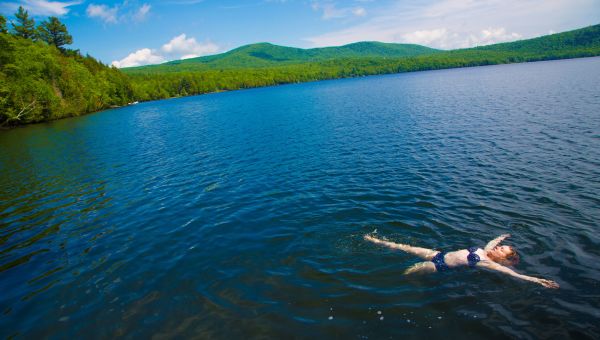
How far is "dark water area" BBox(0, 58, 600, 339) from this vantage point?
10055mm

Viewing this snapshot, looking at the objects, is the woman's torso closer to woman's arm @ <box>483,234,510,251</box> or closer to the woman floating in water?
the woman floating in water

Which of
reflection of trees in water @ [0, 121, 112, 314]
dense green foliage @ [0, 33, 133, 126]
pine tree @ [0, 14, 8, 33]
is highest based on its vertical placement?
pine tree @ [0, 14, 8, 33]

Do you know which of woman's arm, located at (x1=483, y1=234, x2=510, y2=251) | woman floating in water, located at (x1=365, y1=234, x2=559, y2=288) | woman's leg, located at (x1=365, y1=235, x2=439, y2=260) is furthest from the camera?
woman's leg, located at (x1=365, y1=235, x2=439, y2=260)

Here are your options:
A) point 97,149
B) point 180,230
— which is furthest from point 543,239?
point 97,149

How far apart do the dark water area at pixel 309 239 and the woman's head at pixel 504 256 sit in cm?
62

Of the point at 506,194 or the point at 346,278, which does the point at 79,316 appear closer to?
the point at 346,278

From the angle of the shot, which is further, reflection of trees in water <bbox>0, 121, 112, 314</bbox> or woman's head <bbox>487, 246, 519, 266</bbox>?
reflection of trees in water <bbox>0, 121, 112, 314</bbox>

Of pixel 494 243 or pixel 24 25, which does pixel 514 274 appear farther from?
pixel 24 25

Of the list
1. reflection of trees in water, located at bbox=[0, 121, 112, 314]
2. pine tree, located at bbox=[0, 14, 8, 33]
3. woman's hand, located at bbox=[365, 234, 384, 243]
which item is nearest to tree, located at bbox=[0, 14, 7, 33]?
pine tree, located at bbox=[0, 14, 8, 33]

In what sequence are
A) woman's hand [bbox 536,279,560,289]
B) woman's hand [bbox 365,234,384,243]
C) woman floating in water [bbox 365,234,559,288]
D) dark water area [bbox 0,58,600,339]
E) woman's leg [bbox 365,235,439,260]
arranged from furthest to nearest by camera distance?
woman's hand [bbox 365,234,384,243] < woman's leg [bbox 365,235,439,260] < woman floating in water [bbox 365,234,559,288] < woman's hand [bbox 536,279,560,289] < dark water area [bbox 0,58,600,339]

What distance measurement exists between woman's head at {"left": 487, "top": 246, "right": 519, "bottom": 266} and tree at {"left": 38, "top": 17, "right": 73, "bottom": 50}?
18952 cm

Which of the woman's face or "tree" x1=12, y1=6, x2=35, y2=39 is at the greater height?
"tree" x1=12, y1=6, x2=35, y2=39

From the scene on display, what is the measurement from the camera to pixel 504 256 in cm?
1207

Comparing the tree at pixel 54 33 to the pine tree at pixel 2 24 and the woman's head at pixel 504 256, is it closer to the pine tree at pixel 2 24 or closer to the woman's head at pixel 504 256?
the pine tree at pixel 2 24
